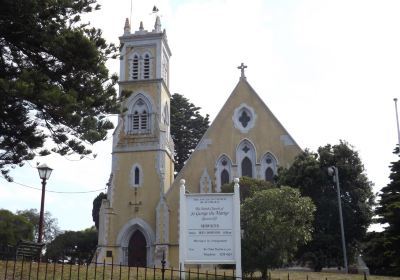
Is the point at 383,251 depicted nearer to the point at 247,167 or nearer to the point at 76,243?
the point at 247,167

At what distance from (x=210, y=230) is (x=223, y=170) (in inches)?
809

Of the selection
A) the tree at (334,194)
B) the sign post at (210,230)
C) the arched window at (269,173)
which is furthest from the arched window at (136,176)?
the sign post at (210,230)

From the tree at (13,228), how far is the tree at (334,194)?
27.2 metres

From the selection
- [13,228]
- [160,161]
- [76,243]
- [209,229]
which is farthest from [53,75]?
[76,243]

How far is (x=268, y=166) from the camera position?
36.5 m

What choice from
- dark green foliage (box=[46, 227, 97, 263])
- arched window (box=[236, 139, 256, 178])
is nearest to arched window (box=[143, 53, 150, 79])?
arched window (box=[236, 139, 256, 178])

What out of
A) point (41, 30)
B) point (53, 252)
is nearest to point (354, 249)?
point (41, 30)

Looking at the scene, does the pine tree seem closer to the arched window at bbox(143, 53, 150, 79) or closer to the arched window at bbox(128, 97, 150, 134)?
the arched window at bbox(128, 97, 150, 134)

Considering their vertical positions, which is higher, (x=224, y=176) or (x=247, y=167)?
(x=247, y=167)

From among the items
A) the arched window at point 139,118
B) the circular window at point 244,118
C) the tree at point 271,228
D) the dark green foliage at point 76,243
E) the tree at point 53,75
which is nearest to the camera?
the tree at point 53,75

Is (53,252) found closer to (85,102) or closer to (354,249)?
(354,249)

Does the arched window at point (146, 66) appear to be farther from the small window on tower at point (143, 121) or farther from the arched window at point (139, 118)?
the small window on tower at point (143, 121)

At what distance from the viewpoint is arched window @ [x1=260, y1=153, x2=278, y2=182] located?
36.3 m

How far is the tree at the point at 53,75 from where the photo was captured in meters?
14.5
